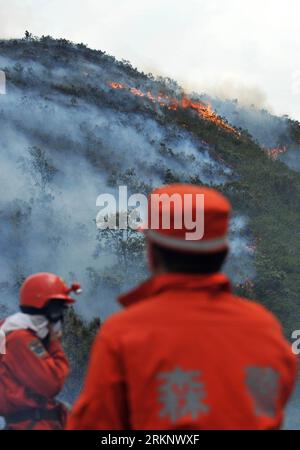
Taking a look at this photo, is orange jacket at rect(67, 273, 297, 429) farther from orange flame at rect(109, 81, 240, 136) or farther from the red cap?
orange flame at rect(109, 81, 240, 136)

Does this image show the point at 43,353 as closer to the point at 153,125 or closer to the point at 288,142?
the point at 153,125

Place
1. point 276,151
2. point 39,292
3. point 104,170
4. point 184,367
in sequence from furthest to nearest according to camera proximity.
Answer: point 276,151 → point 104,170 → point 39,292 → point 184,367

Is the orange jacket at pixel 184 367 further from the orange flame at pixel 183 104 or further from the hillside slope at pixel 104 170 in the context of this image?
the orange flame at pixel 183 104

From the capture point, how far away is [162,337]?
5.17 feet

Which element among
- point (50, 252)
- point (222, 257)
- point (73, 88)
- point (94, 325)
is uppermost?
point (73, 88)

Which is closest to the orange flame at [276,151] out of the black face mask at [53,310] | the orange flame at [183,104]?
the orange flame at [183,104]

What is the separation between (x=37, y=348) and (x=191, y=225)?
194 centimetres

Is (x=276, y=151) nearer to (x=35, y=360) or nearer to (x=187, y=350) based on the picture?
(x=35, y=360)


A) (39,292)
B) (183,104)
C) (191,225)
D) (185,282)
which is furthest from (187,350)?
(183,104)

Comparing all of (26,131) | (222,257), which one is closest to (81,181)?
(26,131)

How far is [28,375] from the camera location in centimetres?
334

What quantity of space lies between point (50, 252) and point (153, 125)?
1072 cm

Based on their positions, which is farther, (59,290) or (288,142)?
(288,142)

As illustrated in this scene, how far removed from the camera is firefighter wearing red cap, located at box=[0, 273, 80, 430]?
11.0 ft
